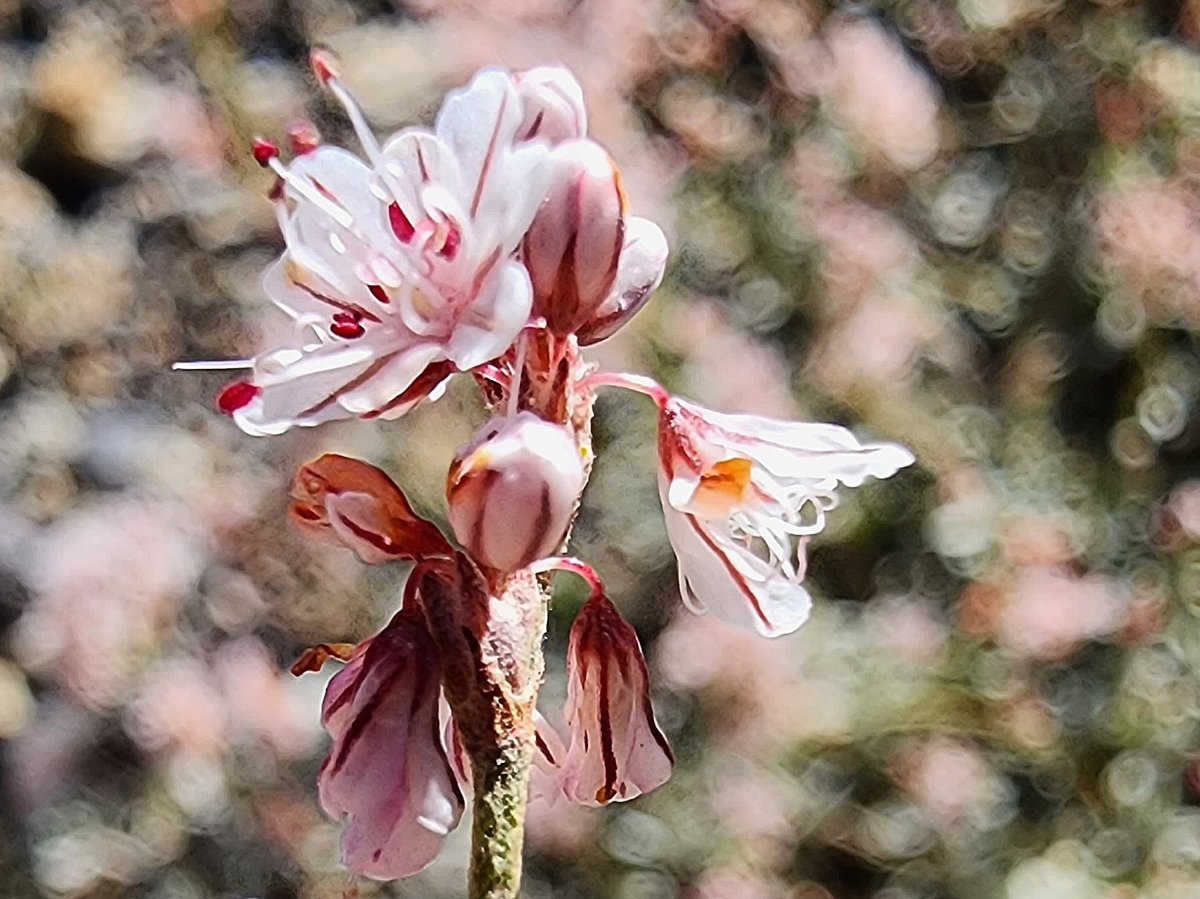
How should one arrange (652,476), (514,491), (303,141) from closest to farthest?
(514,491)
(303,141)
(652,476)

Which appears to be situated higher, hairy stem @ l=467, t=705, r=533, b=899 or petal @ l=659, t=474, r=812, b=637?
petal @ l=659, t=474, r=812, b=637

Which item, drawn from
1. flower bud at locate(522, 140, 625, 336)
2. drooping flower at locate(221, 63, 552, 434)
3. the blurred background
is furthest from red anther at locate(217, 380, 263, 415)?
the blurred background

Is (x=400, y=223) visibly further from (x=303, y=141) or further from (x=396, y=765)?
(x=396, y=765)

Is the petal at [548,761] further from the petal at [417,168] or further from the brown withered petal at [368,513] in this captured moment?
the petal at [417,168]

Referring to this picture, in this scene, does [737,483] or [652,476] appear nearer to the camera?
[737,483]

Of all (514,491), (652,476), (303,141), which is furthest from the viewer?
(652,476)

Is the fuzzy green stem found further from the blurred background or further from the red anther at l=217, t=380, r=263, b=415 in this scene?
the blurred background

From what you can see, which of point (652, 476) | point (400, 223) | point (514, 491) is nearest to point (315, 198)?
point (400, 223)
